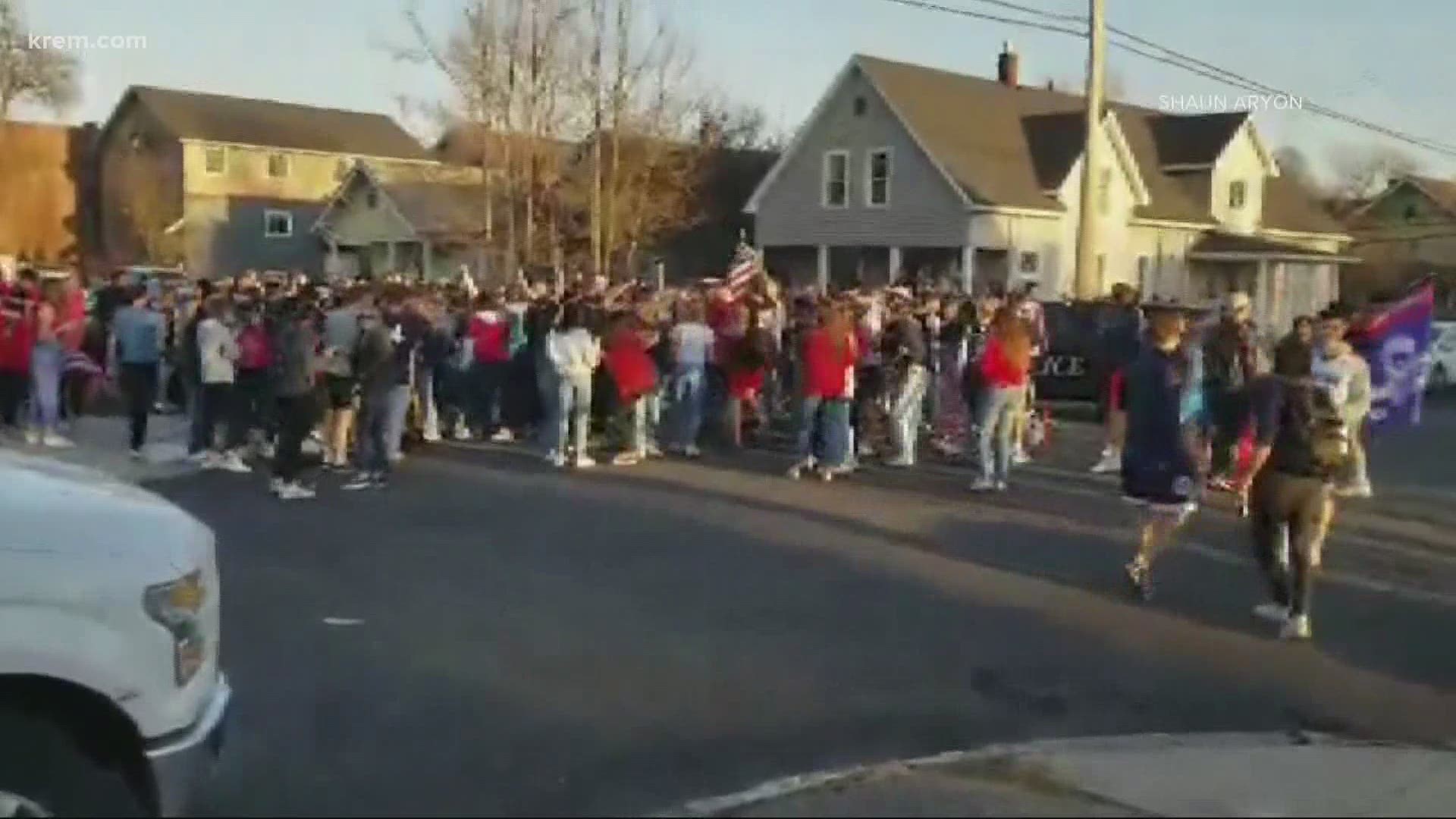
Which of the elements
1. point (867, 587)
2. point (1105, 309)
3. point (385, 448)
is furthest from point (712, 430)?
point (867, 587)

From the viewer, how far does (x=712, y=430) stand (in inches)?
720

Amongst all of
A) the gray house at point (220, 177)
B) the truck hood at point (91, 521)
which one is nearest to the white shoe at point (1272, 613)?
the truck hood at point (91, 521)

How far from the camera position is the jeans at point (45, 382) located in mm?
16281

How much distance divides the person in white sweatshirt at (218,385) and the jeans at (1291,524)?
31.0 feet

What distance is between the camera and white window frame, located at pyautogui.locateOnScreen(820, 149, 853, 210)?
1677 inches

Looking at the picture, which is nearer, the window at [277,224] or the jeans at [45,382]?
the jeans at [45,382]

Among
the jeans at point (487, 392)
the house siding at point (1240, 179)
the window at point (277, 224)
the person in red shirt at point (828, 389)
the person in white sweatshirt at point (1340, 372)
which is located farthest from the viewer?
the window at point (277, 224)

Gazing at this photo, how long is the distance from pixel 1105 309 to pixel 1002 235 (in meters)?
18.2

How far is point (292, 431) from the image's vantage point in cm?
1400

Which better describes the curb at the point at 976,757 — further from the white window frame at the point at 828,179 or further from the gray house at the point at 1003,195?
the white window frame at the point at 828,179

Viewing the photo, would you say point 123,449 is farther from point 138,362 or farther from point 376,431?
point 376,431

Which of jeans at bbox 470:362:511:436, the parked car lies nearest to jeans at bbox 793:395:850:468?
jeans at bbox 470:362:511:436

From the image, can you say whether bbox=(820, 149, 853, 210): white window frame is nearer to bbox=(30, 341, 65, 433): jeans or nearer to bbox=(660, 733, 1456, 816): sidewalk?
bbox=(30, 341, 65, 433): jeans

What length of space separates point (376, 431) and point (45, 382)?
154 inches
